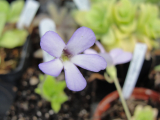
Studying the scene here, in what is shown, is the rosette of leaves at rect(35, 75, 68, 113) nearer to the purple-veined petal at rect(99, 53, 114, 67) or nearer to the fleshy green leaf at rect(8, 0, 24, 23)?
the purple-veined petal at rect(99, 53, 114, 67)

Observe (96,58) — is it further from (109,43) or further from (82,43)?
(109,43)

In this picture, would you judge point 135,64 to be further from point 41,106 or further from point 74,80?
point 41,106

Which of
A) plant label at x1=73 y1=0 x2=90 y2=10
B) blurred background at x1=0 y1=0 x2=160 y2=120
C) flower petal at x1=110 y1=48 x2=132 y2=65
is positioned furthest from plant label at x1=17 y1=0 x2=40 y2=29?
flower petal at x1=110 y1=48 x2=132 y2=65

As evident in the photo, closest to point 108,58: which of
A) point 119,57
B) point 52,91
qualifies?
point 119,57

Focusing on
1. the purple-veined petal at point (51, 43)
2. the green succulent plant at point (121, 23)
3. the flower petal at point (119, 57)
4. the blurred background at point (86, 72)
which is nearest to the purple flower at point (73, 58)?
the purple-veined petal at point (51, 43)

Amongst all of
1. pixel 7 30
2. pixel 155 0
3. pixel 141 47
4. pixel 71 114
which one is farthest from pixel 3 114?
pixel 155 0

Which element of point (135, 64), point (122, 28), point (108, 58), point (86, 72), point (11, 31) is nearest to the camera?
point (108, 58)

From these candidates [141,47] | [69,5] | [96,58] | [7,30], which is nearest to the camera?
[96,58]
